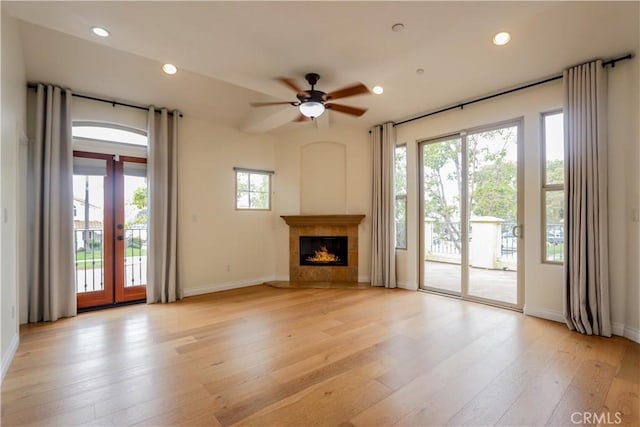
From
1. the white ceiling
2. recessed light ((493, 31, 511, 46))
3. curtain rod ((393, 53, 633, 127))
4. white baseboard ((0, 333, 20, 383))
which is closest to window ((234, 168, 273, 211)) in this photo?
the white ceiling

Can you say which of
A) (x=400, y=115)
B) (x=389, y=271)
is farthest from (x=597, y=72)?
(x=389, y=271)

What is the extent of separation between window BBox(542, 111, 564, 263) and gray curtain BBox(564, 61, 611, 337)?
0.25 m

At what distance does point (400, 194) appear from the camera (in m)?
5.21

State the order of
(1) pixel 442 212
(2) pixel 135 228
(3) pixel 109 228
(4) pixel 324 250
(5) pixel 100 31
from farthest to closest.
Result: (4) pixel 324 250 → (1) pixel 442 212 → (2) pixel 135 228 → (3) pixel 109 228 → (5) pixel 100 31

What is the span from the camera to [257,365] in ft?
8.01

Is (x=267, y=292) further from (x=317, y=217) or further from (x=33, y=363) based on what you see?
(x=33, y=363)

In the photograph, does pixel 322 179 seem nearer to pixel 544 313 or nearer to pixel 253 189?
pixel 253 189

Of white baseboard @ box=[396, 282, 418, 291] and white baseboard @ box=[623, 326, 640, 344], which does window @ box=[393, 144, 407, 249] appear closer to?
white baseboard @ box=[396, 282, 418, 291]

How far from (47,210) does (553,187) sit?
6016mm

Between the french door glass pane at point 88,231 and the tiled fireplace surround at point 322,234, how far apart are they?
9.27ft

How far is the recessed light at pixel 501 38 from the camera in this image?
2865 mm

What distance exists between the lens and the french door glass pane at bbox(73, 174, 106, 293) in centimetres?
399

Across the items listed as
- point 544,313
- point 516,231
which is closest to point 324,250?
point 516,231

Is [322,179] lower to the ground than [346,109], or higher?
lower
